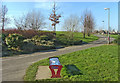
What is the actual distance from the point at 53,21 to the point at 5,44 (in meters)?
16.5

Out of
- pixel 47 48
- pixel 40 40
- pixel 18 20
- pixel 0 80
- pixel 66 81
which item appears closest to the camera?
pixel 66 81

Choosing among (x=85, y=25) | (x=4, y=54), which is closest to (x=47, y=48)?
(x=4, y=54)

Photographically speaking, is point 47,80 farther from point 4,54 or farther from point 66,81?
point 4,54

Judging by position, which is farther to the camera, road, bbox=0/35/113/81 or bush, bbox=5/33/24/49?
bush, bbox=5/33/24/49

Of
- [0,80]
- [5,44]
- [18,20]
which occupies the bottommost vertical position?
[0,80]

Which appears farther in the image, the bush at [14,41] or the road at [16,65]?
the bush at [14,41]

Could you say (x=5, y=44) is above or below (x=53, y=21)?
below

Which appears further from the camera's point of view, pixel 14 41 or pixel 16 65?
pixel 14 41

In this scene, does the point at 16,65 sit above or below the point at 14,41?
below

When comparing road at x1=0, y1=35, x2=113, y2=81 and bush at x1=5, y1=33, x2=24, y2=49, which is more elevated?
bush at x1=5, y1=33, x2=24, y2=49

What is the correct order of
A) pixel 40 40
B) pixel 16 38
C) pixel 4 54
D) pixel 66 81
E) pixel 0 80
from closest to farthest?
pixel 66 81, pixel 0 80, pixel 4 54, pixel 16 38, pixel 40 40

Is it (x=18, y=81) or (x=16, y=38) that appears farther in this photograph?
(x=16, y=38)

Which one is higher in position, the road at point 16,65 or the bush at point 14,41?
the bush at point 14,41

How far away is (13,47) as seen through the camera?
13656 mm
